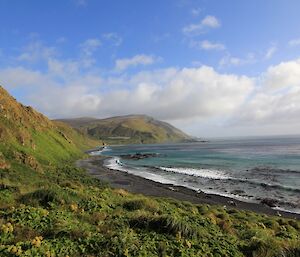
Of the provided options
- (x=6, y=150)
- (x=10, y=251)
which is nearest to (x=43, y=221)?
(x=10, y=251)

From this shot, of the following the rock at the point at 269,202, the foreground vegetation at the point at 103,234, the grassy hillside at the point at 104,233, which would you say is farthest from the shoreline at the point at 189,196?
the foreground vegetation at the point at 103,234

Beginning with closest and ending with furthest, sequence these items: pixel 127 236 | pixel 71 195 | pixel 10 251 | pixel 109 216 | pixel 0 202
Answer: pixel 10 251 → pixel 127 236 → pixel 109 216 → pixel 0 202 → pixel 71 195

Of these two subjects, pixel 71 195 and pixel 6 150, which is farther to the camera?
pixel 6 150

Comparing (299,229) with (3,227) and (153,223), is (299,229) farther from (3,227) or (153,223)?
(3,227)

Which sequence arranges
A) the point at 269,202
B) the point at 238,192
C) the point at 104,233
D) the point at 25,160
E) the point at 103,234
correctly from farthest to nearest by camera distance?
the point at 238,192, the point at 25,160, the point at 269,202, the point at 104,233, the point at 103,234

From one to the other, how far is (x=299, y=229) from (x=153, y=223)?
16260mm

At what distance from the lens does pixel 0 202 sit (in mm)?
16469

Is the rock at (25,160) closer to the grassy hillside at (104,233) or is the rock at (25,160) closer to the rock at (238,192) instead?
the grassy hillside at (104,233)

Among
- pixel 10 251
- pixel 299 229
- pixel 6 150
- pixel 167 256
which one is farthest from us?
pixel 6 150

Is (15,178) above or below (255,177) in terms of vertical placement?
above

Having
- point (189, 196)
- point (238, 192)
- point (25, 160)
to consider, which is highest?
point (25, 160)

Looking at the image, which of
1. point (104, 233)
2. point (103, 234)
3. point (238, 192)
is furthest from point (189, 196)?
point (103, 234)

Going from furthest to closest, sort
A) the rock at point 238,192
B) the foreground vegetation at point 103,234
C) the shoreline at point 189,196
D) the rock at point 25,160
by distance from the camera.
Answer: the rock at point 238,192, the rock at point 25,160, the shoreline at point 189,196, the foreground vegetation at point 103,234

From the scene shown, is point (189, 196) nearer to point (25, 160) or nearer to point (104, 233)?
point (25, 160)
